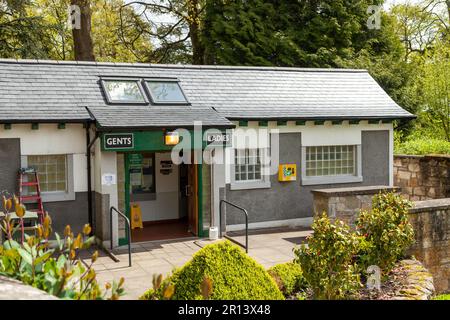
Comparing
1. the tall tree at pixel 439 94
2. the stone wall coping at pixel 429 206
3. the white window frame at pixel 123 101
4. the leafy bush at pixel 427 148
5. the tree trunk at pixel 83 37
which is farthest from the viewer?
the tall tree at pixel 439 94

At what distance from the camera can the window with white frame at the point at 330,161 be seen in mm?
17109

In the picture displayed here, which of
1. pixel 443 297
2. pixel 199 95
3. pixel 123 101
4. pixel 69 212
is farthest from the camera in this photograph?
pixel 199 95

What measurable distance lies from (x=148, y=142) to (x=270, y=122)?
413 centimetres

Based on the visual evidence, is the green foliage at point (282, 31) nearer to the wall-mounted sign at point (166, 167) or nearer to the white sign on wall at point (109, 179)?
the wall-mounted sign at point (166, 167)

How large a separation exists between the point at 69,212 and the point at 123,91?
12.3 feet

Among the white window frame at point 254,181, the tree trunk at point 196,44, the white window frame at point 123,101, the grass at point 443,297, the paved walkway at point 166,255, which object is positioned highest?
the tree trunk at point 196,44

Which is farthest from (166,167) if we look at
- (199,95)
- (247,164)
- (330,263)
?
(330,263)

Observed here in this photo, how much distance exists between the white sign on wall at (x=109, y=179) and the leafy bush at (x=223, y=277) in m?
7.35

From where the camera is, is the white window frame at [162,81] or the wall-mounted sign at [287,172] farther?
the wall-mounted sign at [287,172]

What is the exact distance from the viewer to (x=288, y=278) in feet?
27.9

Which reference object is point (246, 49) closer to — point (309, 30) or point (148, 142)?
point (309, 30)

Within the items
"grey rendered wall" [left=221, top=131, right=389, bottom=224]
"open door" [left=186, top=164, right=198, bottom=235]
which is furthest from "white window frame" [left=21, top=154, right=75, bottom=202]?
"grey rendered wall" [left=221, top=131, right=389, bottom=224]

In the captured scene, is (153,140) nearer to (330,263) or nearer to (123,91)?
(123,91)

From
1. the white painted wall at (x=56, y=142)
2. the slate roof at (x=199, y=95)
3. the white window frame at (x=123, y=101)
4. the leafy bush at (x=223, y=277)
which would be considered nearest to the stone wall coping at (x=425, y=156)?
the slate roof at (x=199, y=95)
